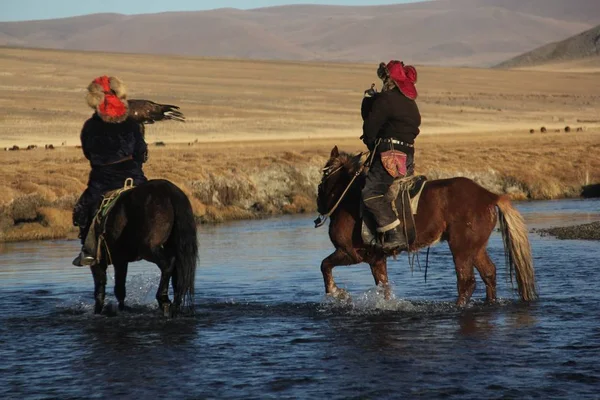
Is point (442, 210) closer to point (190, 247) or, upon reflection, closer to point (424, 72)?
point (190, 247)

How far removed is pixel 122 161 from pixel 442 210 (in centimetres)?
354

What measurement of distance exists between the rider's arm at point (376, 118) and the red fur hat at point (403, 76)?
240mm

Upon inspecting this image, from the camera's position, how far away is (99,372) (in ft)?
30.2

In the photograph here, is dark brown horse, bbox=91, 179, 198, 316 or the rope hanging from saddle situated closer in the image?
dark brown horse, bbox=91, 179, 198, 316

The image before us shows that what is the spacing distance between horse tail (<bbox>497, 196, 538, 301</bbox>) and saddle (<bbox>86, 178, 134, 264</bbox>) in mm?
4058

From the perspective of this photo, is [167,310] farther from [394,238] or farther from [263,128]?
[263,128]

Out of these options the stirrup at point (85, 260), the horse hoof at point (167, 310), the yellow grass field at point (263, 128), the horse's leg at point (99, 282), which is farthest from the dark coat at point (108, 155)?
the yellow grass field at point (263, 128)

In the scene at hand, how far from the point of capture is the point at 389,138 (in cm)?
1203

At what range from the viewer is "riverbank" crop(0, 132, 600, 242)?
23.0 metres

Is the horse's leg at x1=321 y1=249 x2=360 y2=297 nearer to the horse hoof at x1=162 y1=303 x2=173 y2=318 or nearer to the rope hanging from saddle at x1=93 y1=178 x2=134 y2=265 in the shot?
the horse hoof at x1=162 y1=303 x2=173 y2=318

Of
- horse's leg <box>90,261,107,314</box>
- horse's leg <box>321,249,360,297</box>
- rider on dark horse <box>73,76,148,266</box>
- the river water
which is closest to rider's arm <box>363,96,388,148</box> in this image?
horse's leg <box>321,249,360,297</box>

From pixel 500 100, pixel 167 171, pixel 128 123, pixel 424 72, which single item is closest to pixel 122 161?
pixel 128 123

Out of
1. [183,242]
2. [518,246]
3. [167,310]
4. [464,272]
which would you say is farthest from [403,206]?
[167,310]

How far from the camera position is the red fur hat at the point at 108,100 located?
1184cm
